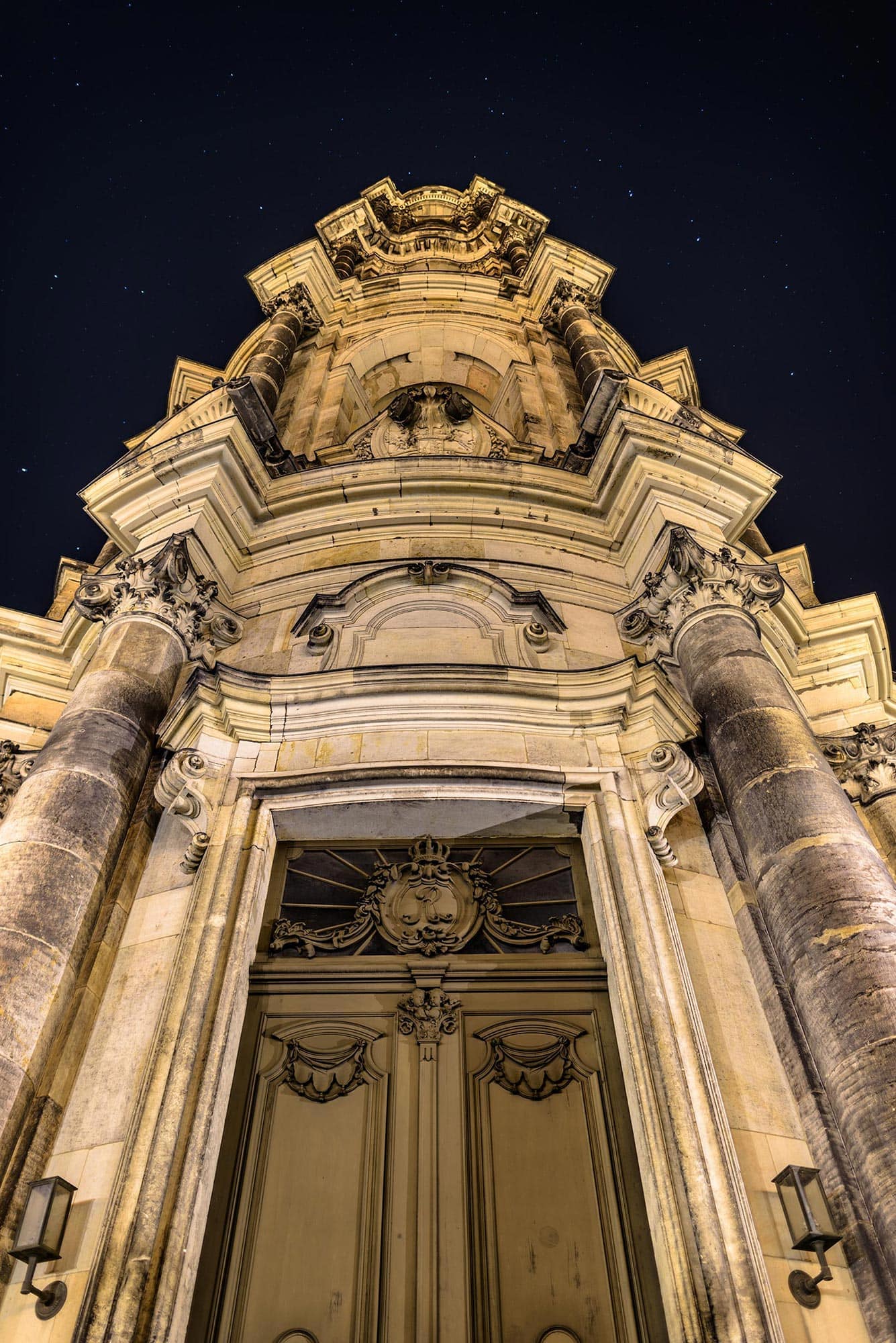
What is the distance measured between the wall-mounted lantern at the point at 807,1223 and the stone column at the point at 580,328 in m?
12.3

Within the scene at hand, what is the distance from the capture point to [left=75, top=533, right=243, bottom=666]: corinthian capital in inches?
392

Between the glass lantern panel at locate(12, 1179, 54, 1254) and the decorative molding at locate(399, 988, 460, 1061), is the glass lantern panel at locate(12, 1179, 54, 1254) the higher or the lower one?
the lower one

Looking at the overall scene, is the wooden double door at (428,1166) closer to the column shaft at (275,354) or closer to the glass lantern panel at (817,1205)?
the glass lantern panel at (817,1205)

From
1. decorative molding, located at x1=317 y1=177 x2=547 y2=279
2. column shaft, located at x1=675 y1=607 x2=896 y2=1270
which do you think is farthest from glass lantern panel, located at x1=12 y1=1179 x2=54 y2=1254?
decorative molding, located at x1=317 y1=177 x2=547 y2=279

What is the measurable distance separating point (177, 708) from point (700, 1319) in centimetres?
606

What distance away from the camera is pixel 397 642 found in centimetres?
1027

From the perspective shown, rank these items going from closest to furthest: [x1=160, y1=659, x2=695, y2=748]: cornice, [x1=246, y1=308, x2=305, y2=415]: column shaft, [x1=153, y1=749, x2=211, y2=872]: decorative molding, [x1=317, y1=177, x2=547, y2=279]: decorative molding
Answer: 1. [x1=153, y1=749, x2=211, y2=872]: decorative molding
2. [x1=160, y1=659, x2=695, y2=748]: cornice
3. [x1=246, y1=308, x2=305, y2=415]: column shaft
4. [x1=317, y1=177, x2=547, y2=279]: decorative molding

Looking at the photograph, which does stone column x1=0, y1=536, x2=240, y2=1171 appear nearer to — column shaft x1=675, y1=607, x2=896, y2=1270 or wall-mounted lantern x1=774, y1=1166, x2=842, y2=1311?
wall-mounted lantern x1=774, y1=1166, x2=842, y2=1311

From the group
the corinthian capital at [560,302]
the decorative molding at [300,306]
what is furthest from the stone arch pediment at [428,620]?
the decorative molding at [300,306]

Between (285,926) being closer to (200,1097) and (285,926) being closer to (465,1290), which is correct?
→ (200,1097)

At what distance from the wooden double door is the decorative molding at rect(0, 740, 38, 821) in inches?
195

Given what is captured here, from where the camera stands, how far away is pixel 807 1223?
216 inches

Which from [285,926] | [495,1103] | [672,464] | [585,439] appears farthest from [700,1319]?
[585,439]

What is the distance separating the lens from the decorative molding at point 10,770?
10750 mm
